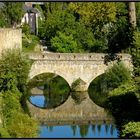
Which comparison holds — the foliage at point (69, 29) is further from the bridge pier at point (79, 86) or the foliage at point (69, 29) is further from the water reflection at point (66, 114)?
the bridge pier at point (79, 86)

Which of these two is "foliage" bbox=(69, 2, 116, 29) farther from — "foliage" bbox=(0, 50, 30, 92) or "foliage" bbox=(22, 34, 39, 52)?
"foliage" bbox=(0, 50, 30, 92)

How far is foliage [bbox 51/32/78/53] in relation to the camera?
127 ft

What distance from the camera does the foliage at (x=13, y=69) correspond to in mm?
27094

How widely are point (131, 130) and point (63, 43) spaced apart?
1919 cm

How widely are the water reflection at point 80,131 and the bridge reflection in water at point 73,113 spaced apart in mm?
758

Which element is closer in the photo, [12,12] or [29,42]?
[29,42]

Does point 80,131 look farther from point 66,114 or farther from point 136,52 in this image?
point 136,52

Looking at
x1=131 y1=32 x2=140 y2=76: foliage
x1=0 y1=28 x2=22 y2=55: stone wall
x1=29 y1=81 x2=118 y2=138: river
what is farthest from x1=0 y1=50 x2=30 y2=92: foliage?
x1=131 y1=32 x2=140 y2=76: foliage

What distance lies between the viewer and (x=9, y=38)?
2798cm

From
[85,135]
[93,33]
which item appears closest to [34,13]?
[93,33]

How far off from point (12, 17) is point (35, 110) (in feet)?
61.0

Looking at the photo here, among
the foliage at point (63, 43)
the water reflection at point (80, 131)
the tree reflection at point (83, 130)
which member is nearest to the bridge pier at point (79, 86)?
the foliage at point (63, 43)

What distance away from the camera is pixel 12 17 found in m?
46.2

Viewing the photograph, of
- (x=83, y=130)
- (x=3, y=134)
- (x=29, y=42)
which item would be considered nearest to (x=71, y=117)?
(x=83, y=130)
